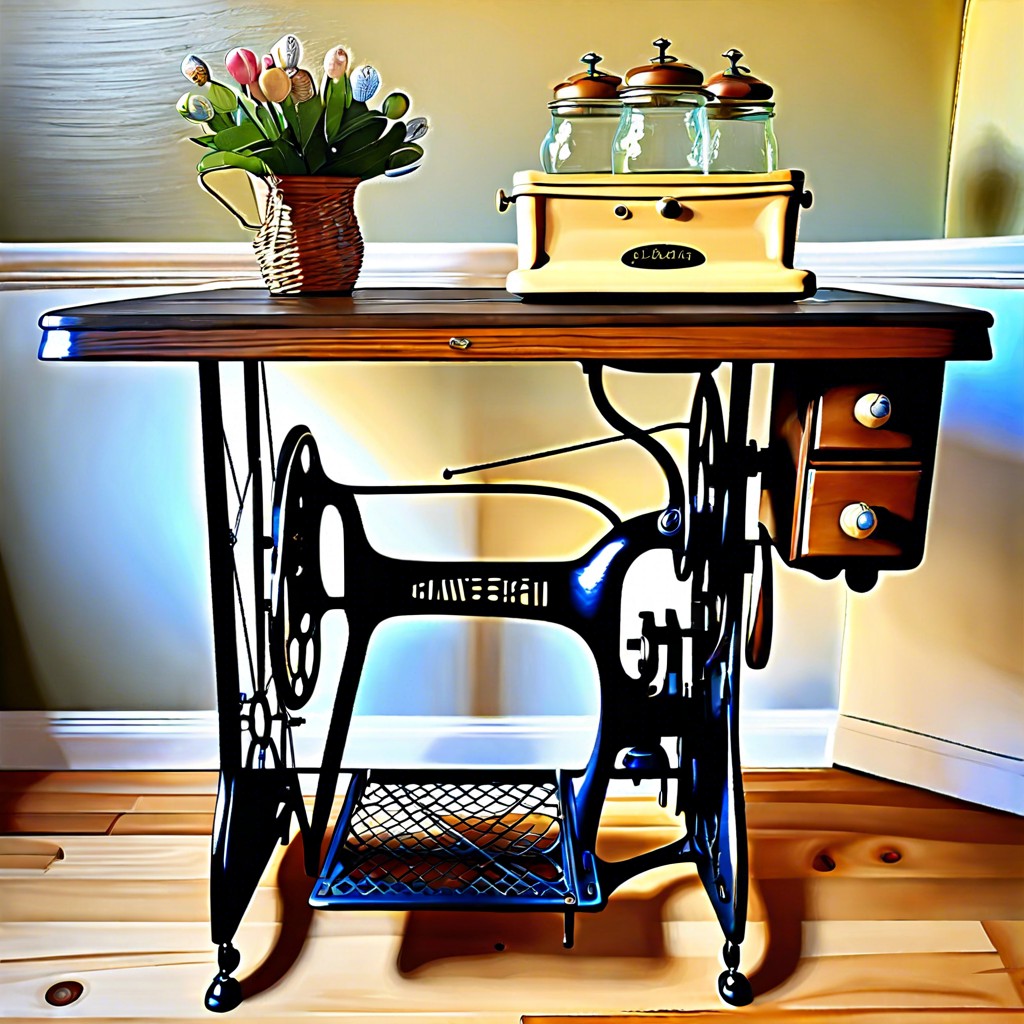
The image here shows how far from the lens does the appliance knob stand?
3.94 feet

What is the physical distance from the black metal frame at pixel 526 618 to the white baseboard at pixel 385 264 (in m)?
0.30

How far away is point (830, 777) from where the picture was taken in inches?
74.4

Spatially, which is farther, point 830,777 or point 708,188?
point 830,777

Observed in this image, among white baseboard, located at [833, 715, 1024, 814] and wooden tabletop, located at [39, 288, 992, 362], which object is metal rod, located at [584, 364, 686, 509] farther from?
white baseboard, located at [833, 715, 1024, 814]

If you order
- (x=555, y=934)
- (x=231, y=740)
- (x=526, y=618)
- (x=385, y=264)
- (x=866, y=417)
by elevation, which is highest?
(x=385, y=264)

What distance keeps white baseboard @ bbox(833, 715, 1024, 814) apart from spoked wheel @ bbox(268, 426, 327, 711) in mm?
1013

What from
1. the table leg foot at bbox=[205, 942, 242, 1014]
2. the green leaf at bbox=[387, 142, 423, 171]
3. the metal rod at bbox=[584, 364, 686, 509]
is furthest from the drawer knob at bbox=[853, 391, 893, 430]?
the table leg foot at bbox=[205, 942, 242, 1014]

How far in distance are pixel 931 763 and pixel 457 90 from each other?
1.41m

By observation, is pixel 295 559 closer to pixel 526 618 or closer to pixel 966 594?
pixel 526 618

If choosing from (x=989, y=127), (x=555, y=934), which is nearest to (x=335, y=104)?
(x=989, y=127)

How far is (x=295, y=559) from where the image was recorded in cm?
140

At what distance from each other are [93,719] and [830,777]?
1347 millimetres

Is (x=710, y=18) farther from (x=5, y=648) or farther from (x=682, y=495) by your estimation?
(x=5, y=648)

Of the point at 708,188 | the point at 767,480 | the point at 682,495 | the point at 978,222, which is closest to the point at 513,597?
the point at 682,495
